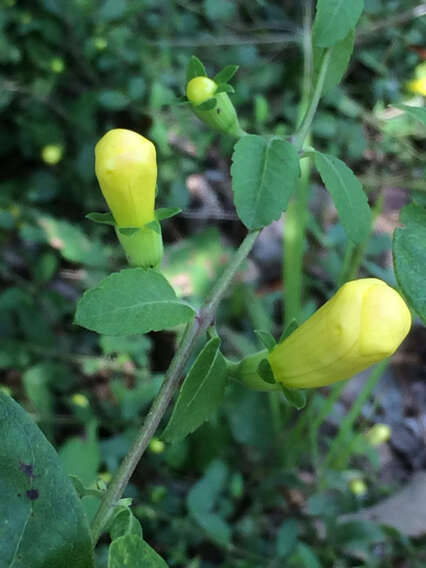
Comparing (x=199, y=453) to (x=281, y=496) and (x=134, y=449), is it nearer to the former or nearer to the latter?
(x=281, y=496)

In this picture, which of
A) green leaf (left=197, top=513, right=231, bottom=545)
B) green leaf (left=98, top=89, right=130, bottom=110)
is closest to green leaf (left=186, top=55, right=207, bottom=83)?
green leaf (left=197, top=513, right=231, bottom=545)

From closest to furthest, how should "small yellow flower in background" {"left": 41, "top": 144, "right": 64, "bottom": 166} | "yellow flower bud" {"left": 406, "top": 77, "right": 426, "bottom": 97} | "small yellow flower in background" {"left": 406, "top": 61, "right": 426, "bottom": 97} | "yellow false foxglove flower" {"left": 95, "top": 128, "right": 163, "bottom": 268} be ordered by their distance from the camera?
"yellow false foxglove flower" {"left": 95, "top": 128, "right": 163, "bottom": 268} → "small yellow flower in background" {"left": 41, "top": 144, "right": 64, "bottom": 166} → "yellow flower bud" {"left": 406, "top": 77, "right": 426, "bottom": 97} → "small yellow flower in background" {"left": 406, "top": 61, "right": 426, "bottom": 97}

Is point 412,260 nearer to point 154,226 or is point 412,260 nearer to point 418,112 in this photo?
point 418,112

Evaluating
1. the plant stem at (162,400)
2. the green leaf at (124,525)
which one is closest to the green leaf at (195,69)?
the plant stem at (162,400)

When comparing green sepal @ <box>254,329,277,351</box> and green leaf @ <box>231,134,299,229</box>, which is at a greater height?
green leaf @ <box>231,134,299,229</box>

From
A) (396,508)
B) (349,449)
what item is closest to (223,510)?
(349,449)

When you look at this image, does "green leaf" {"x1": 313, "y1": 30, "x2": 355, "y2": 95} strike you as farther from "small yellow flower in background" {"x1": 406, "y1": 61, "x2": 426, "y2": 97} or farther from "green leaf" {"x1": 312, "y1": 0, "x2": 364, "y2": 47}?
"small yellow flower in background" {"x1": 406, "y1": 61, "x2": 426, "y2": 97}

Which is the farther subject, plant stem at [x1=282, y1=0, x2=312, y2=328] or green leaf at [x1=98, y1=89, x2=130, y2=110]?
green leaf at [x1=98, y1=89, x2=130, y2=110]
